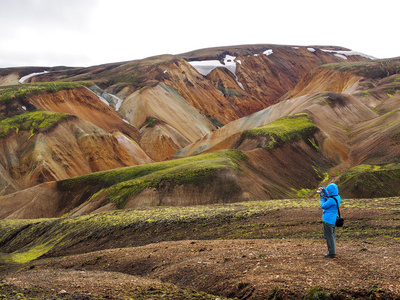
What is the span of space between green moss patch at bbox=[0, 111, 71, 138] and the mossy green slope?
24743 mm

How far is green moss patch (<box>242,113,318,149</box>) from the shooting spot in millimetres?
58031

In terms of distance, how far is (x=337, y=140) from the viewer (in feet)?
218

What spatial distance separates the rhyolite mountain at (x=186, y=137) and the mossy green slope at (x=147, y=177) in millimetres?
164

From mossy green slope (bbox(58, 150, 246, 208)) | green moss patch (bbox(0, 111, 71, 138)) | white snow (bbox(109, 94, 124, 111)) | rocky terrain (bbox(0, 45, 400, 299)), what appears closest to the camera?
rocky terrain (bbox(0, 45, 400, 299))

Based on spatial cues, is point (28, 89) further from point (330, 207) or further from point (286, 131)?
point (330, 207)

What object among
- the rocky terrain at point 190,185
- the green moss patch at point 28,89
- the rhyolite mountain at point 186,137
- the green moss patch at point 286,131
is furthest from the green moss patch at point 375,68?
the green moss patch at point 28,89

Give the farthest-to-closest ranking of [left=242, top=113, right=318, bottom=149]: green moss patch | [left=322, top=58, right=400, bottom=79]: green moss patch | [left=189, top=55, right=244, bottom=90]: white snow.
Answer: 1. [left=189, top=55, right=244, bottom=90]: white snow
2. [left=322, top=58, right=400, bottom=79]: green moss patch
3. [left=242, top=113, right=318, bottom=149]: green moss patch

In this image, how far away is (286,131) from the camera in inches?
2429

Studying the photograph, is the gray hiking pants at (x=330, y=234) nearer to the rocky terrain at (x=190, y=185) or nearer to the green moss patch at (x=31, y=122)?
the rocky terrain at (x=190, y=185)

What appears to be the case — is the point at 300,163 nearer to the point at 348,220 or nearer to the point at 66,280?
the point at 348,220

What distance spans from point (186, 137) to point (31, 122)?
124ft

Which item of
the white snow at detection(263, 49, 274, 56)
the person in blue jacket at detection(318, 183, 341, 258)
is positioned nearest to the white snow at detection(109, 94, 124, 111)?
the white snow at detection(263, 49, 274, 56)

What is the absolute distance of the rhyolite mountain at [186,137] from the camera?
139 ft

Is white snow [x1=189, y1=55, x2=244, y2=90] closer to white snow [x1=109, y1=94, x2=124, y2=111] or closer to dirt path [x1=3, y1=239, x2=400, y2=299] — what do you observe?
white snow [x1=109, y1=94, x2=124, y2=111]
